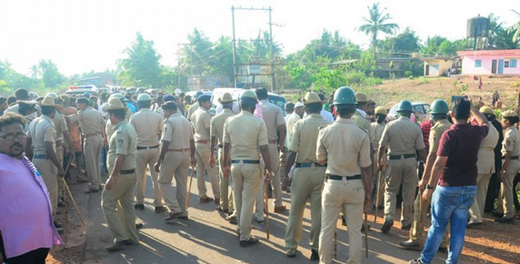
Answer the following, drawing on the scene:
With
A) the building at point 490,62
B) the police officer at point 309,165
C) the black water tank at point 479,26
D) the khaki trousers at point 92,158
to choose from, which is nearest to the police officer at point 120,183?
the police officer at point 309,165

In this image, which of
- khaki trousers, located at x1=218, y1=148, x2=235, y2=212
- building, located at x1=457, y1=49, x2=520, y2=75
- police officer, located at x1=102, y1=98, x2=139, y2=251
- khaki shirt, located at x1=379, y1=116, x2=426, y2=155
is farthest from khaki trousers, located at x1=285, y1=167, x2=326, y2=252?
building, located at x1=457, y1=49, x2=520, y2=75

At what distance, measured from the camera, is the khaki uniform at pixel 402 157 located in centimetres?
621

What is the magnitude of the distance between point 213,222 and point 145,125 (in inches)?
83.8

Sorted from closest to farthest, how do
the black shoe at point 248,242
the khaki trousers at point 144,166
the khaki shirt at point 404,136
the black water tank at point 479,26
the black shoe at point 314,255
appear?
the black shoe at point 314,255
the black shoe at point 248,242
the khaki shirt at point 404,136
the khaki trousers at point 144,166
the black water tank at point 479,26

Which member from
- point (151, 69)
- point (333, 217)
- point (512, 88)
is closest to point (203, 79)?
point (151, 69)

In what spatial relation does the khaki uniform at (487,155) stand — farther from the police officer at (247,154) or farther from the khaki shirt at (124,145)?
the khaki shirt at (124,145)

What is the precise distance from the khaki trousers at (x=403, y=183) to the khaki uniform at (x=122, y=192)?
3.94m

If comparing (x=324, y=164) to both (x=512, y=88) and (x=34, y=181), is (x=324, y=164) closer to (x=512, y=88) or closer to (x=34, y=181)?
(x=34, y=181)

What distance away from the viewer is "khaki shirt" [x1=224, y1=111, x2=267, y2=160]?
586cm

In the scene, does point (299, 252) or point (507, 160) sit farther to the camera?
point (507, 160)

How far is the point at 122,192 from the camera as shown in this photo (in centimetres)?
593

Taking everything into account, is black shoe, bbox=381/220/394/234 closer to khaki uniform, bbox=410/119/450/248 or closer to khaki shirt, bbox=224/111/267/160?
khaki uniform, bbox=410/119/450/248

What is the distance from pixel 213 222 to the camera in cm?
717

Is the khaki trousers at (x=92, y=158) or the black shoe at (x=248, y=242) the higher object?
the khaki trousers at (x=92, y=158)
